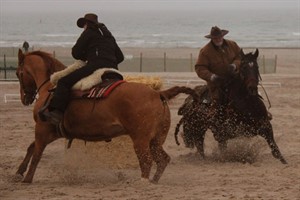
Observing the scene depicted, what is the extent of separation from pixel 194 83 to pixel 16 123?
10148mm

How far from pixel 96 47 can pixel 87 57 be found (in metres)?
0.21

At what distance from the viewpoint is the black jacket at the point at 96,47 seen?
999cm

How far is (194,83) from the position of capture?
1020 inches

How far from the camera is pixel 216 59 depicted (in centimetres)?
1251

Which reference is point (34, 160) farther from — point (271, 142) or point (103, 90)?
point (271, 142)

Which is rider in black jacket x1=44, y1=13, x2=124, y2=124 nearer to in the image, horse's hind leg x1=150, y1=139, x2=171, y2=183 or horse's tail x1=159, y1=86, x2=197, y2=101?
horse's tail x1=159, y1=86, x2=197, y2=101

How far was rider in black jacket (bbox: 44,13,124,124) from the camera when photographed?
32.4ft

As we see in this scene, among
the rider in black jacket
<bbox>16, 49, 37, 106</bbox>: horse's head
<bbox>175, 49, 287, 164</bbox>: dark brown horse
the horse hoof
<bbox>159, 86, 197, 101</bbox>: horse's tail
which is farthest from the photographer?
<bbox>175, 49, 287, 164</bbox>: dark brown horse

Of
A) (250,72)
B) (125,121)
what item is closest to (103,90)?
(125,121)

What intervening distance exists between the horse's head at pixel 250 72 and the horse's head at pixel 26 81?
10.9 feet

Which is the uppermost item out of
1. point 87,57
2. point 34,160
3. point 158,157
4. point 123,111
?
point 87,57

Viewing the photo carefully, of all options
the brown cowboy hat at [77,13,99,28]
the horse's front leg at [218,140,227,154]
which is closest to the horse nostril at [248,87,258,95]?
the horse's front leg at [218,140,227,154]

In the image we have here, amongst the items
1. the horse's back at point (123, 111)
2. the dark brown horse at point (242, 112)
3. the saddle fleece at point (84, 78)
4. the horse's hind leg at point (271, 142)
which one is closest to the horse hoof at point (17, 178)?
the horse's back at point (123, 111)

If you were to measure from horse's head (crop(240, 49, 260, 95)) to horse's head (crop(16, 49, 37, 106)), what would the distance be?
10.9ft
